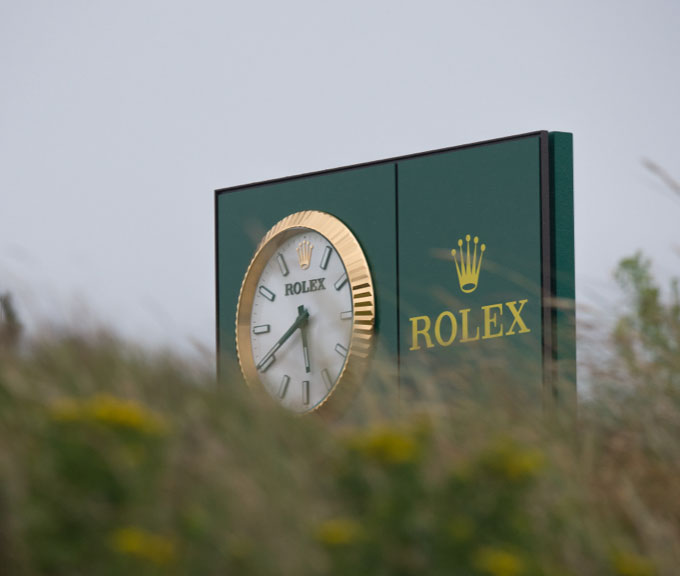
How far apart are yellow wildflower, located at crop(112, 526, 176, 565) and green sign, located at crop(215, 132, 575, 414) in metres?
3.94

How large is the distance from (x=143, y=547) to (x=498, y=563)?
0.64 metres

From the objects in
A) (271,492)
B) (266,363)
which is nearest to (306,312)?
(266,363)

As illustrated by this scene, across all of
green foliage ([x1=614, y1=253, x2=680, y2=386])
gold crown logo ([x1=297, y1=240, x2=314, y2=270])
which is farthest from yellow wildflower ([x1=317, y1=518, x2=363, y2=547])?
gold crown logo ([x1=297, y1=240, x2=314, y2=270])

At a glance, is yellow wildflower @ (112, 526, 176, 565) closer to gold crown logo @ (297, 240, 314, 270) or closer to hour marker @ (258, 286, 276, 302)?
gold crown logo @ (297, 240, 314, 270)

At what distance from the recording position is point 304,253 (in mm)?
8188

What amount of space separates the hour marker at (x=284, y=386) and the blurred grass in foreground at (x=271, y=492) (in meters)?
4.70

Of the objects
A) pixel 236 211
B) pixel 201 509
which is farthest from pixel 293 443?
pixel 236 211

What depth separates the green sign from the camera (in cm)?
680

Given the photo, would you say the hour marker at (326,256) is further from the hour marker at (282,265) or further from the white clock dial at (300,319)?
the hour marker at (282,265)

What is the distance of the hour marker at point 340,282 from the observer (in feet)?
25.8

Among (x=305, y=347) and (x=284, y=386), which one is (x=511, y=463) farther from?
(x=284, y=386)

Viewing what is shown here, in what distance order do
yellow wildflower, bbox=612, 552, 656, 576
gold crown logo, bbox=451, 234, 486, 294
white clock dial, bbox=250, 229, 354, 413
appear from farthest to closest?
white clock dial, bbox=250, 229, 354, 413
gold crown logo, bbox=451, 234, 486, 294
yellow wildflower, bbox=612, 552, 656, 576

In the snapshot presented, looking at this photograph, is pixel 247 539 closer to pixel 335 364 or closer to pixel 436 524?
pixel 436 524

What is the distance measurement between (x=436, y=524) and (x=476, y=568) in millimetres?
130
